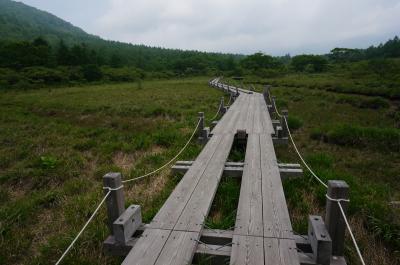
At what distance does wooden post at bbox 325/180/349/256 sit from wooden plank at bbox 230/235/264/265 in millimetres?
710

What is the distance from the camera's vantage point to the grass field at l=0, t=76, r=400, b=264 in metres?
3.86

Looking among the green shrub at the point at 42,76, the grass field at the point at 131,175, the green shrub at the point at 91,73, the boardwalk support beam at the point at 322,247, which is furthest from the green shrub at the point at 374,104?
the green shrub at the point at 91,73

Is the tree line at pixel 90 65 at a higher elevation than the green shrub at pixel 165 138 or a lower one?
higher

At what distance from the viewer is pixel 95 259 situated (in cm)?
344

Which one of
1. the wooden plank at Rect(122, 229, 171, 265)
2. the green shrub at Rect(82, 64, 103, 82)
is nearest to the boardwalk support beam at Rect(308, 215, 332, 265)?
the wooden plank at Rect(122, 229, 171, 265)

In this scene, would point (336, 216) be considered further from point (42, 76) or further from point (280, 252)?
point (42, 76)

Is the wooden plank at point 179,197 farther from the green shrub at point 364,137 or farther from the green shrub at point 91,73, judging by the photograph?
the green shrub at point 91,73

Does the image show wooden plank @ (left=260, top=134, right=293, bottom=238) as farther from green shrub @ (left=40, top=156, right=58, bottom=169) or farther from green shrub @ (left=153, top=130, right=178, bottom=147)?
green shrub @ (left=40, top=156, right=58, bottom=169)

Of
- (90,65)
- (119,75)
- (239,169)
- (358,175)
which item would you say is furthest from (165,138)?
(119,75)

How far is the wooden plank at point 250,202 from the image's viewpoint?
3.01m

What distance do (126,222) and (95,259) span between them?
100cm

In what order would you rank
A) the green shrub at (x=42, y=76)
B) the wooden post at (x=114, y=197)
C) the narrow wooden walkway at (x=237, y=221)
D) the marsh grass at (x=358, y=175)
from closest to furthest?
1. the narrow wooden walkway at (x=237, y=221)
2. the wooden post at (x=114, y=197)
3. the marsh grass at (x=358, y=175)
4. the green shrub at (x=42, y=76)

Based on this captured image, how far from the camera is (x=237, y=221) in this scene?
3.17m

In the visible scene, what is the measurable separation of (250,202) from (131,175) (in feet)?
11.0
